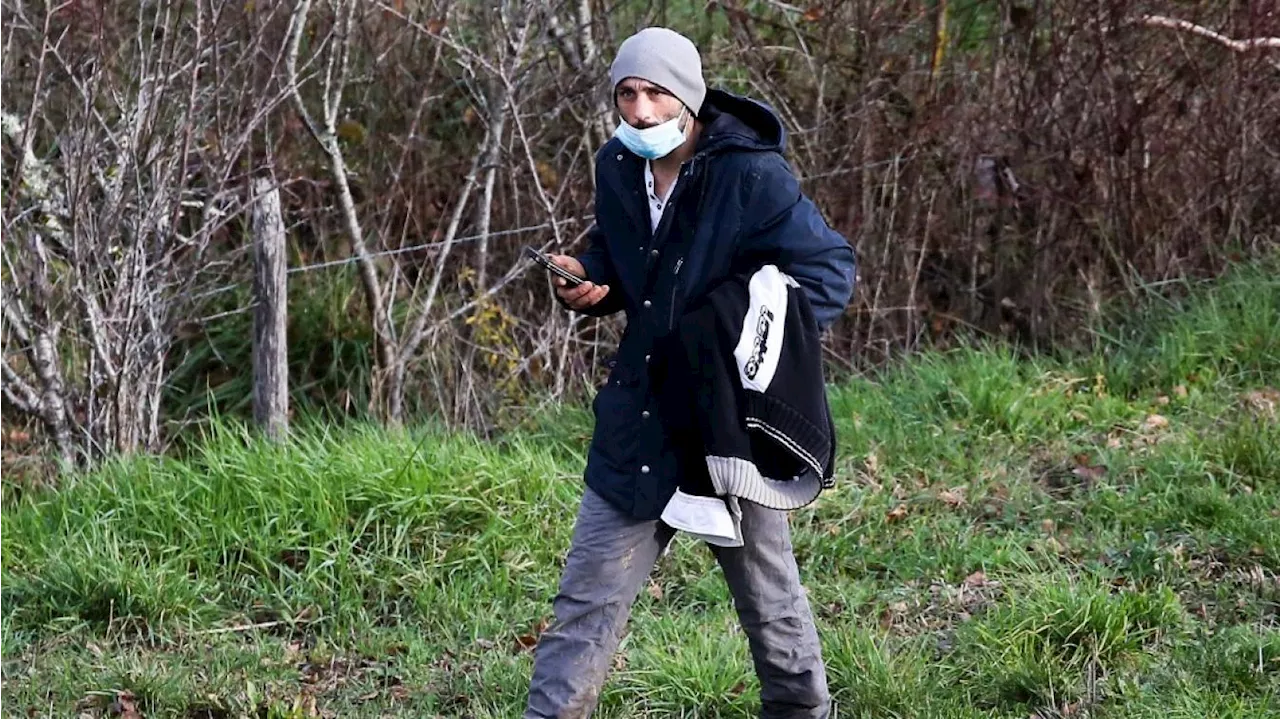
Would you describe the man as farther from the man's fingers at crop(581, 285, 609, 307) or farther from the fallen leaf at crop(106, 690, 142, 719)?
the fallen leaf at crop(106, 690, 142, 719)

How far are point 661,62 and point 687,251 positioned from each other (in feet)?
1.45

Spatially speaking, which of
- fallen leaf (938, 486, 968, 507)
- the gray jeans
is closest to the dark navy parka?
the gray jeans

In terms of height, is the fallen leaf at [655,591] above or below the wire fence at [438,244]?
below

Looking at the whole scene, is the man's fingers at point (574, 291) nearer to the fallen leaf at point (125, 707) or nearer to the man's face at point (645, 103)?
the man's face at point (645, 103)

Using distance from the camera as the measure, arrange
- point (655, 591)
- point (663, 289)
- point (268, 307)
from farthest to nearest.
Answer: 1. point (268, 307)
2. point (655, 591)
3. point (663, 289)

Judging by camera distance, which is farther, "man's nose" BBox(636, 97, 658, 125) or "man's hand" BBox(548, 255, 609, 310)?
"man's hand" BBox(548, 255, 609, 310)

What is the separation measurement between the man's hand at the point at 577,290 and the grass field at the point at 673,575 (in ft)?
4.54

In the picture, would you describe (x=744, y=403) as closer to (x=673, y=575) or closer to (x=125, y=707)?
(x=673, y=575)

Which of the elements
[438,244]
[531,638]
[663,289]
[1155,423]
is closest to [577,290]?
[663,289]

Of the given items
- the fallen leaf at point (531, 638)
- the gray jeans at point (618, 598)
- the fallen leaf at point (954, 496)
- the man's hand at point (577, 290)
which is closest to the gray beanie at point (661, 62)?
the man's hand at point (577, 290)

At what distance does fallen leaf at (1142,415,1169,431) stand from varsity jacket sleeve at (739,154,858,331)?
11.1 ft

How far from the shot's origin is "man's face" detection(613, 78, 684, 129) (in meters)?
3.58

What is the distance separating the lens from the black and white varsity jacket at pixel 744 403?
138 inches

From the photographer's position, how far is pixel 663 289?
3631 millimetres
